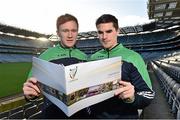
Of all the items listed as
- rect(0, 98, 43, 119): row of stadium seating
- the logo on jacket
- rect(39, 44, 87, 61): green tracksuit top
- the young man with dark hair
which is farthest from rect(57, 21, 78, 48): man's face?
rect(0, 98, 43, 119): row of stadium seating

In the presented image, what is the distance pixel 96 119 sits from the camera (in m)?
3.34

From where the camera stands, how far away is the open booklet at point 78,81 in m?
2.64

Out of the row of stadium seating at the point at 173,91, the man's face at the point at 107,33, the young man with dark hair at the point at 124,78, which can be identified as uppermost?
the man's face at the point at 107,33

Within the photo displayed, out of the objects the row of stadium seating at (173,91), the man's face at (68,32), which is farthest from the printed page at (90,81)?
the row of stadium seating at (173,91)

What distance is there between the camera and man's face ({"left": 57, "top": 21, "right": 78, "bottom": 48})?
11.5 feet

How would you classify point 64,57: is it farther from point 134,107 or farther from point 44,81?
point 134,107

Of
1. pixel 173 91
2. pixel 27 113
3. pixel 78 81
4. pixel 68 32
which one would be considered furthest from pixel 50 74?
pixel 27 113

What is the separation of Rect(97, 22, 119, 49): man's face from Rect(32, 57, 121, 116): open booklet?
1.45 feet

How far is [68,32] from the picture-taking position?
3512 millimetres

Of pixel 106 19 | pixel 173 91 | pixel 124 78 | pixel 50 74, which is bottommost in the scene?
pixel 173 91

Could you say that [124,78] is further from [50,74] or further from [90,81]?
[50,74]

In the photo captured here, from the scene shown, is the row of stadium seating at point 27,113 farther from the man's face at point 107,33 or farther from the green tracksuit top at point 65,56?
the man's face at point 107,33

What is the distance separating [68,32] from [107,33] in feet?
1.64

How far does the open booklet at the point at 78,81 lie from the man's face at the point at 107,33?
17.4 inches
